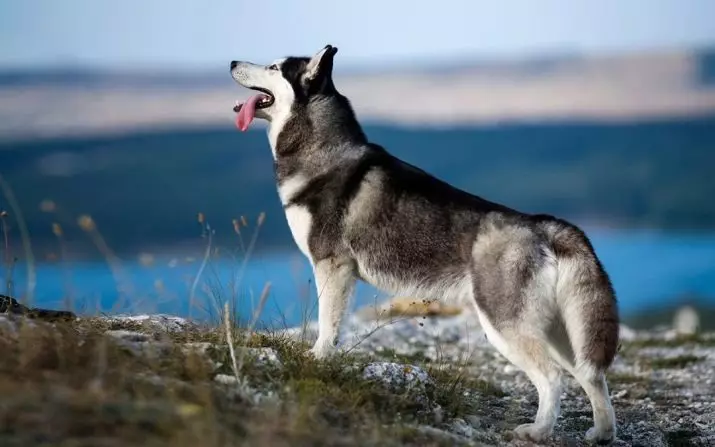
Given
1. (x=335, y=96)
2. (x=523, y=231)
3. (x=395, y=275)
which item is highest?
(x=335, y=96)

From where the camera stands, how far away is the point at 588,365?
6.44 meters

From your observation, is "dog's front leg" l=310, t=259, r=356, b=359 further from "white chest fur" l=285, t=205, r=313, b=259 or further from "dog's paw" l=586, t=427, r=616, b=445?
"dog's paw" l=586, t=427, r=616, b=445

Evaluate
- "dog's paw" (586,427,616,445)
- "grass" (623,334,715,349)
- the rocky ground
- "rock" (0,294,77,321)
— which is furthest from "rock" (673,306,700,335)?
"rock" (0,294,77,321)

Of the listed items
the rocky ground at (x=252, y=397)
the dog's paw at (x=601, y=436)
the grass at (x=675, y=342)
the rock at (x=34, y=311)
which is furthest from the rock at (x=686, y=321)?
the rock at (x=34, y=311)

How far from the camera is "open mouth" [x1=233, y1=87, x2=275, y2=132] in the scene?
7.84 m

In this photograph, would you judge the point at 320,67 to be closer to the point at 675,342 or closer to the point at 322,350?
the point at 322,350

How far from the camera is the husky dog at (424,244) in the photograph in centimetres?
654

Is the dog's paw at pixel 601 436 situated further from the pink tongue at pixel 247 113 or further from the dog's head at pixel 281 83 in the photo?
the pink tongue at pixel 247 113

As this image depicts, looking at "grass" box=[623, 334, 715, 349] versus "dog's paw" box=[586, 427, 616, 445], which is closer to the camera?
"dog's paw" box=[586, 427, 616, 445]

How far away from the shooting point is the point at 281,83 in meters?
7.81

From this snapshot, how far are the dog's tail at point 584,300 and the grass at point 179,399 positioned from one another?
1051mm

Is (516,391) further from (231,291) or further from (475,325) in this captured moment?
(475,325)

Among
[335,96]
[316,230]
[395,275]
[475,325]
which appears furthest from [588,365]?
[475,325]

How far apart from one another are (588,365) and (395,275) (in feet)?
5.08
